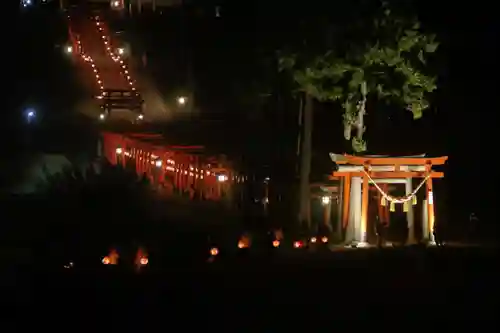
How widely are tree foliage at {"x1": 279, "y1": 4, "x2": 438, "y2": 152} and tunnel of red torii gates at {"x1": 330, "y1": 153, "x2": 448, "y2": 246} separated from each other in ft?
3.24

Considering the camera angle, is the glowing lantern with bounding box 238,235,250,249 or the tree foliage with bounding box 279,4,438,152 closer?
the glowing lantern with bounding box 238,235,250,249

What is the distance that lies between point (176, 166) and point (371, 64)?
622 centimetres

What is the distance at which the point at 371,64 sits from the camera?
1534 centimetres

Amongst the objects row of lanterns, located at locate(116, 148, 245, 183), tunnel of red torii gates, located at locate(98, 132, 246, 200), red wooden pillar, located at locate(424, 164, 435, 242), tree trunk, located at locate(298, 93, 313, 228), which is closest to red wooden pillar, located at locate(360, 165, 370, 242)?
red wooden pillar, located at locate(424, 164, 435, 242)

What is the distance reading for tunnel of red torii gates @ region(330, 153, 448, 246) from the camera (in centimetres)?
1462

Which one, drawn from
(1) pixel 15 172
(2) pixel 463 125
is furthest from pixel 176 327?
(2) pixel 463 125

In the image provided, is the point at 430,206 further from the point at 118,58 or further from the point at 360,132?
the point at 118,58

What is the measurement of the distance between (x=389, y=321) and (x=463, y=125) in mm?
15129

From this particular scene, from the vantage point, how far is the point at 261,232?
14.8 metres

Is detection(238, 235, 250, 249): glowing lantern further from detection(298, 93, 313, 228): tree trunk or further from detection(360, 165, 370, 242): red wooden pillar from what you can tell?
detection(298, 93, 313, 228): tree trunk

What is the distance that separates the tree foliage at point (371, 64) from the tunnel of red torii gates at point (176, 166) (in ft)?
11.4

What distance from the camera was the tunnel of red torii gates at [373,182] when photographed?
14617 millimetres

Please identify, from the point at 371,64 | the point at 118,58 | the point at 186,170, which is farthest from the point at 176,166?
the point at 118,58

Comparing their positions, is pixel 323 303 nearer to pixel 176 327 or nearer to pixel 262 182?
pixel 176 327
